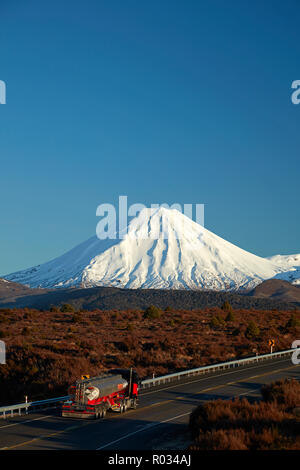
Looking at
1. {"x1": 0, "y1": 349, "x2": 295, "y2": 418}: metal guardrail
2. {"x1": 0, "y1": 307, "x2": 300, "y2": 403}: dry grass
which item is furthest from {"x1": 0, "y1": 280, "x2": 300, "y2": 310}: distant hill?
{"x1": 0, "y1": 349, "x2": 295, "y2": 418}: metal guardrail

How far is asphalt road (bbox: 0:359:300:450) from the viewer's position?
15.3 metres

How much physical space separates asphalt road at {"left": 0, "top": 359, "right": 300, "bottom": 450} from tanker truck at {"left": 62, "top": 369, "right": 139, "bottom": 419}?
1.14ft

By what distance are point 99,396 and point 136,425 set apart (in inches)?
77.3

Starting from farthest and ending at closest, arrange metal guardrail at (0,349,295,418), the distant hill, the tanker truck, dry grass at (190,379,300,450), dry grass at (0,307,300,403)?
1. the distant hill
2. dry grass at (0,307,300,403)
3. metal guardrail at (0,349,295,418)
4. the tanker truck
5. dry grass at (190,379,300,450)

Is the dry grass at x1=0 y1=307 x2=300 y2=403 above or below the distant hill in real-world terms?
below

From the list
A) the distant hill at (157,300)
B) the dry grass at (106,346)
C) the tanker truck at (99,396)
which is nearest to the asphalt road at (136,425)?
the tanker truck at (99,396)

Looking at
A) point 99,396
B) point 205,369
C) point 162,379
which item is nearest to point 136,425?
point 99,396

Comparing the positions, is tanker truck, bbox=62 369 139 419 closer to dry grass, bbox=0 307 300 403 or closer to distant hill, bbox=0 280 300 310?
dry grass, bbox=0 307 300 403

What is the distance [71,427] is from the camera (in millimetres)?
17812

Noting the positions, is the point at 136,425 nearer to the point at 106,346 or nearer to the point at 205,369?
the point at 205,369

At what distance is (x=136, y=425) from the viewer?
18.0 meters

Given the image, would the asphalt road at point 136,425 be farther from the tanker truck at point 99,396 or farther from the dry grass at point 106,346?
the dry grass at point 106,346
